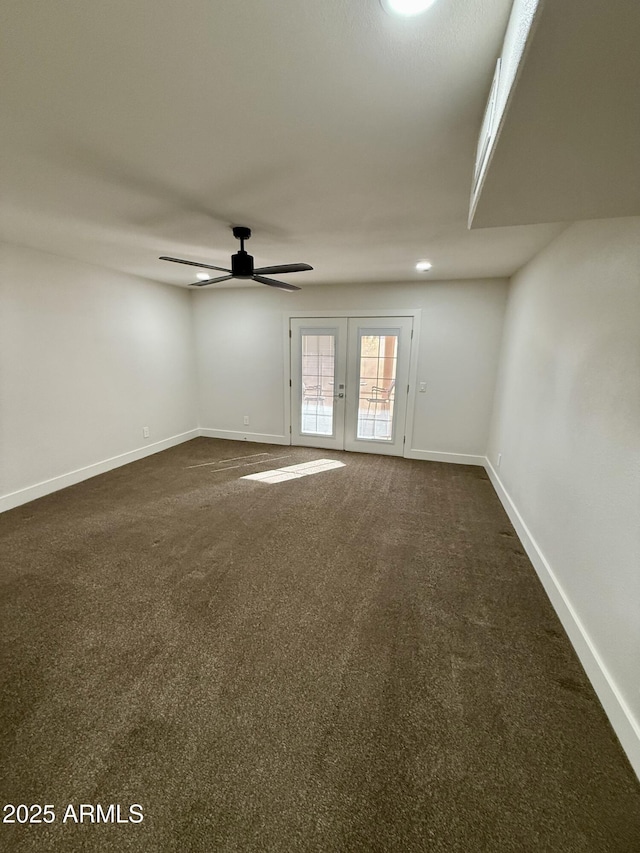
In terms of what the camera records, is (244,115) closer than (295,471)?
Yes

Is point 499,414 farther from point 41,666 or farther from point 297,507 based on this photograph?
point 41,666

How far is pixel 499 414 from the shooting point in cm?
386

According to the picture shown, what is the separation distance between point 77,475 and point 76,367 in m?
1.19

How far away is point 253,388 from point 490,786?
15.6 feet

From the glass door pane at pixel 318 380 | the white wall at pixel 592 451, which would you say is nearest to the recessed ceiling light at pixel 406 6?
the white wall at pixel 592 451

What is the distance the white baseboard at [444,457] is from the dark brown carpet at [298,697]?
1.82m

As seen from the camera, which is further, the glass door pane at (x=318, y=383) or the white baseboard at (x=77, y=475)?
the glass door pane at (x=318, y=383)

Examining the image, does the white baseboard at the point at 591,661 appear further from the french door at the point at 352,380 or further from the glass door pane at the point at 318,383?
the glass door pane at the point at 318,383

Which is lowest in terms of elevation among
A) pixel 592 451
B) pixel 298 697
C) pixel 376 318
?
pixel 298 697

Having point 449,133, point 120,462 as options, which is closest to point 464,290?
point 449,133

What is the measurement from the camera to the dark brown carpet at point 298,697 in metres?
1.09

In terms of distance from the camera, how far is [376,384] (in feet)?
15.4

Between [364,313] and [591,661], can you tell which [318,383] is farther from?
[591,661]

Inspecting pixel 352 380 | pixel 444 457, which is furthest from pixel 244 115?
pixel 444 457
